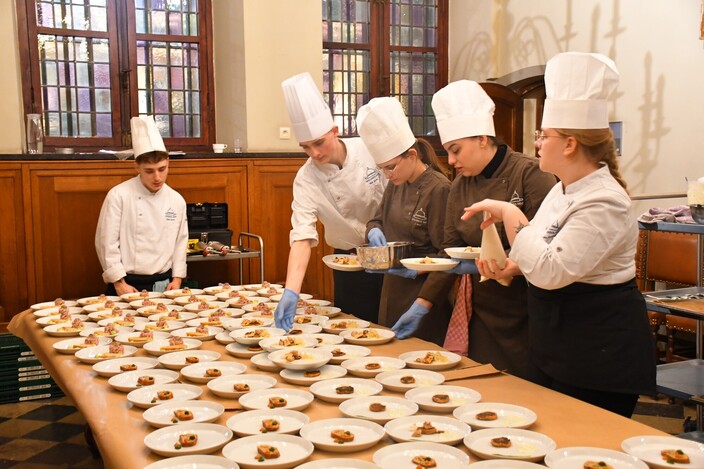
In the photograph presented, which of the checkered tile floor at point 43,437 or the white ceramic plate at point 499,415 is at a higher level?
the white ceramic plate at point 499,415

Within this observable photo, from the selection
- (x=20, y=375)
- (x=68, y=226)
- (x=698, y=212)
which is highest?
(x=698, y=212)

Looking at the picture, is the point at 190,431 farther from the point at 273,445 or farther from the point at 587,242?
the point at 587,242

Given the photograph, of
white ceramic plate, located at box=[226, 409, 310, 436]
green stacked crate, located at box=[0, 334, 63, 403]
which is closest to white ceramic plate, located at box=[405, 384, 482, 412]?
white ceramic plate, located at box=[226, 409, 310, 436]

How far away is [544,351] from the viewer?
208cm

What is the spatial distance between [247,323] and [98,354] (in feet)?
1.87

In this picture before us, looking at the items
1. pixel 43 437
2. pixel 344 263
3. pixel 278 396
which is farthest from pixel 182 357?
pixel 43 437

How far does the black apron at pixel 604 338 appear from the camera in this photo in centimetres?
193

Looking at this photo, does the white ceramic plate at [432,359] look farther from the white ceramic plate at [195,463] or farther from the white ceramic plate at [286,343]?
the white ceramic plate at [195,463]

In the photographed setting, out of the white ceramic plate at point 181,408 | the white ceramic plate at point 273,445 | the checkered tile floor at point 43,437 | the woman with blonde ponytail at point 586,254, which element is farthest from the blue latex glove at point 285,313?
the checkered tile floor at point 43,437

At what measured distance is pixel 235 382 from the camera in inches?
81.6

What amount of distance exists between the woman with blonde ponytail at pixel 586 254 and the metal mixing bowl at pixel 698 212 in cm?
132

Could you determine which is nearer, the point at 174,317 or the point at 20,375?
the point at 174,317

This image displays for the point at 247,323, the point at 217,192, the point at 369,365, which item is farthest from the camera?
the point at 217,192

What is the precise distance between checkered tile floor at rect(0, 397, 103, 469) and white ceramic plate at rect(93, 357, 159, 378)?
146 cm
